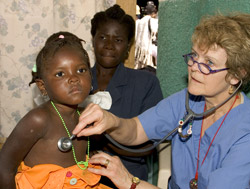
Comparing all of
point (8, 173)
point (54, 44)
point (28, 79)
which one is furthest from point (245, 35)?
point (28, 79)

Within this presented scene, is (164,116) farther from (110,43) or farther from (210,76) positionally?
(110,43)

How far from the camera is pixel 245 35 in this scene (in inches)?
49.1

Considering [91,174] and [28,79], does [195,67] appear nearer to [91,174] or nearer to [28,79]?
[91,174]

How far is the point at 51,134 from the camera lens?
132cm

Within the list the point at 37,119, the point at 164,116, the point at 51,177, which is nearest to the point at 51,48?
the point at 37,119

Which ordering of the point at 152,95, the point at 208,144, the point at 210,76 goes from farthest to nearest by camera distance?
the point at 152,95 → the point at 208,144 → the point at 210,76

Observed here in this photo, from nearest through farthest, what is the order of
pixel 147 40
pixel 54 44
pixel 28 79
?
pixel 54 44 → pixel 28 79 → pixel 147 40

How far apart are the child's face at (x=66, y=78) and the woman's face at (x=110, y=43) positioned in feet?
1.86

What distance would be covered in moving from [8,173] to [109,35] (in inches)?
42.1

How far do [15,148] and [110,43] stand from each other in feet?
3.10

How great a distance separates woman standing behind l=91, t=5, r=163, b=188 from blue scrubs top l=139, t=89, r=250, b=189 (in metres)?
0.30

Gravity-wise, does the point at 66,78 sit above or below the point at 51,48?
below

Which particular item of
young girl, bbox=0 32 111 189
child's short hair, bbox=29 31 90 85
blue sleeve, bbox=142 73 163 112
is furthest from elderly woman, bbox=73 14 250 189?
blue sleeve, bbox=142 73 163 112

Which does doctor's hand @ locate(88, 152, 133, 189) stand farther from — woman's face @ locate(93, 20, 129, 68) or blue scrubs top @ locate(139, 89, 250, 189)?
woman's face @ locate(93, 20, 129, 68)
